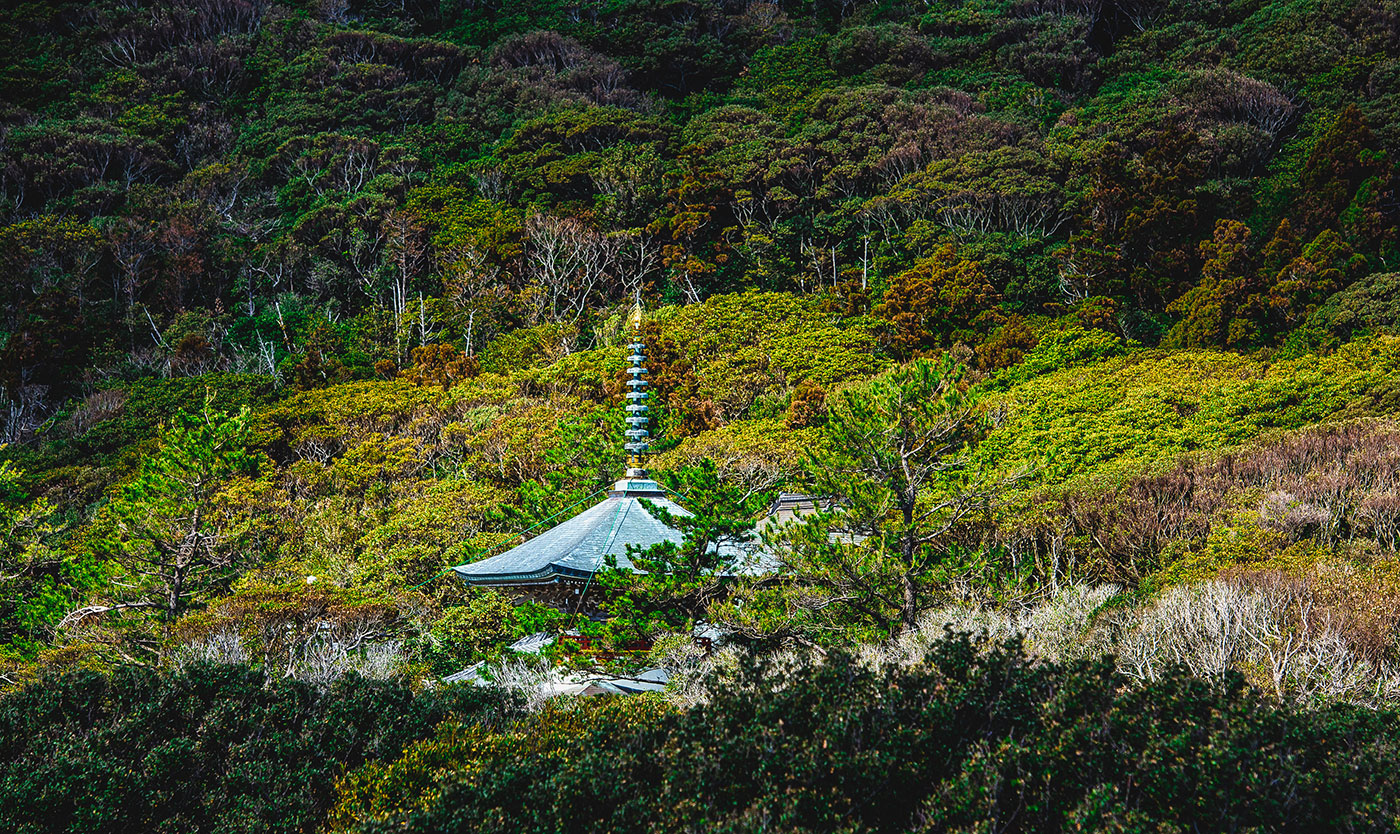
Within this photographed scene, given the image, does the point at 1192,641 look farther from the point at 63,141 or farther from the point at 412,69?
the point at 412,69

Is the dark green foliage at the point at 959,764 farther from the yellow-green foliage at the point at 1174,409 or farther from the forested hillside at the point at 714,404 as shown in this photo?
the yellow-green foliage at the point at 1174,409

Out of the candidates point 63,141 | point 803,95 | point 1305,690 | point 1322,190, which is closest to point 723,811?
point 1305,690

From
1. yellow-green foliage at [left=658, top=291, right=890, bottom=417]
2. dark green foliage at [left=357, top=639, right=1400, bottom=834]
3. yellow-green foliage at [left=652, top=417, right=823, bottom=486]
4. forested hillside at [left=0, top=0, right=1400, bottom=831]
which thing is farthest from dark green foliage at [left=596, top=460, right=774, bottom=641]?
yellow-green foliage at [left=658, top=291, right=890, bottom=417]

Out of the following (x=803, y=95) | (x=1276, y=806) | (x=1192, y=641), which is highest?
(x=803, y=95)

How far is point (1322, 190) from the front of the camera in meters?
33.3

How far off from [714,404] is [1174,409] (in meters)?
12.5

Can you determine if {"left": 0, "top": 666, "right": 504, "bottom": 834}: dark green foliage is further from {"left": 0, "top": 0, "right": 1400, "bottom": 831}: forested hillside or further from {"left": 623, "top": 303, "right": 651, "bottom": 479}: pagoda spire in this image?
{"left": 623, "top": 303, "right": 651, "bottom": 479}: pagoda spire

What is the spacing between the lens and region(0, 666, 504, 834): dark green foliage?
26.6 feet

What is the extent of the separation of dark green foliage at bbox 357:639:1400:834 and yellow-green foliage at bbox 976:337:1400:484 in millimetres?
13241

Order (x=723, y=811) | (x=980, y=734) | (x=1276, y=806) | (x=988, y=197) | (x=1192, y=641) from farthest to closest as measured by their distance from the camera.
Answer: (x=988, y=197), (x=1192, y=641), (x=980, y=734), (x=723, y=811), (x=1276, y=806)

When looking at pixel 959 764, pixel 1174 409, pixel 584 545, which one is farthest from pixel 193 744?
pixel 1174 409

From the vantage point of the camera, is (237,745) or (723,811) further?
(237,745)

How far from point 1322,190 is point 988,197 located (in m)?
11.0

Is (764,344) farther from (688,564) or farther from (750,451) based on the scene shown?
(688,564)
